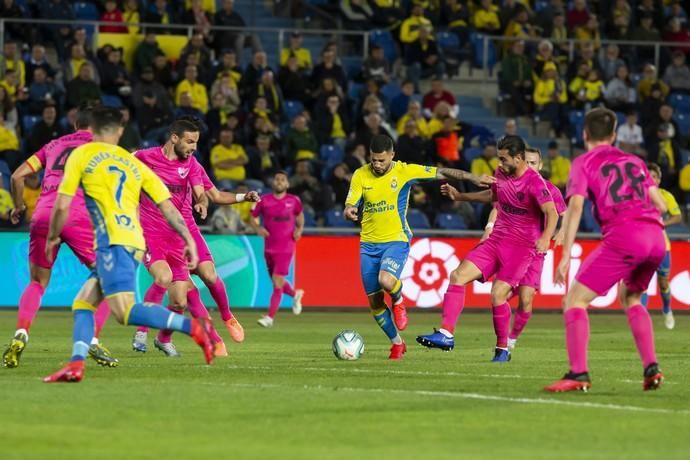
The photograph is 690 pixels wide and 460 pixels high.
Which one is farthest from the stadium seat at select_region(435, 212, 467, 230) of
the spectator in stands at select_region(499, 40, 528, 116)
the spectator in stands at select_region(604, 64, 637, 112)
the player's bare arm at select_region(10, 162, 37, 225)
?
the player's bare arm at select_region(10, 162, 37, 225)

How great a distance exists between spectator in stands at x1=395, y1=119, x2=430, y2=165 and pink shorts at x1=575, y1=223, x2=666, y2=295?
16831 mm

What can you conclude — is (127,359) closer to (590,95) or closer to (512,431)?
(512,431)

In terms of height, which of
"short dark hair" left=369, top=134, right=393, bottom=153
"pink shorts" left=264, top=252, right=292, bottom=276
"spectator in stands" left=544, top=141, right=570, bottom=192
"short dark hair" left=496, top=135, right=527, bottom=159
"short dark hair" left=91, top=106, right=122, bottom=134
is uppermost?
"short dark hair" left=91, top=106, right=122, bottom=134

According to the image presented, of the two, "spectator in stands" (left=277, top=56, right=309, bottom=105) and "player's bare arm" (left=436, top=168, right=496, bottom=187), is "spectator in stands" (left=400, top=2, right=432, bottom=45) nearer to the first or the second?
"spectator in stands" (left=277, top=56, right=309, bottom=105)

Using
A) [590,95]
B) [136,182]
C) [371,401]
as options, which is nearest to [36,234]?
[136,182]

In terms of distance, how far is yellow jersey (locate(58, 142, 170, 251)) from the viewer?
37.8 feet

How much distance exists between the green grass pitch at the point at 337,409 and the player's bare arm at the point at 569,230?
3.05 feet

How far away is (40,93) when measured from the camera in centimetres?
2727

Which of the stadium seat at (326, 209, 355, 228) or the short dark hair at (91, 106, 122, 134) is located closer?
the short dark hair at (91, 106, 122, 134)

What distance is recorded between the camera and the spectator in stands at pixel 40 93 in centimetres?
2712

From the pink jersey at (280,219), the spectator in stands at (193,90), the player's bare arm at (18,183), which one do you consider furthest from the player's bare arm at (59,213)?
the spectator in stands at (193,90)

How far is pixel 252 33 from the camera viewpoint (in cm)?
3092

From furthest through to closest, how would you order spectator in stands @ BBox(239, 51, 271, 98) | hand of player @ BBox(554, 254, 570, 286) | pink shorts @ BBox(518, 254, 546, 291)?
1. spectator in stands @ BBox(239, 51, 271, 98)
2. pink shorts @ BBox(518, 254, 546, 291)
3. hand of player @ BBox(554, 254, 570, 286)

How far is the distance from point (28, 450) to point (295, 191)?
19.2 meters
